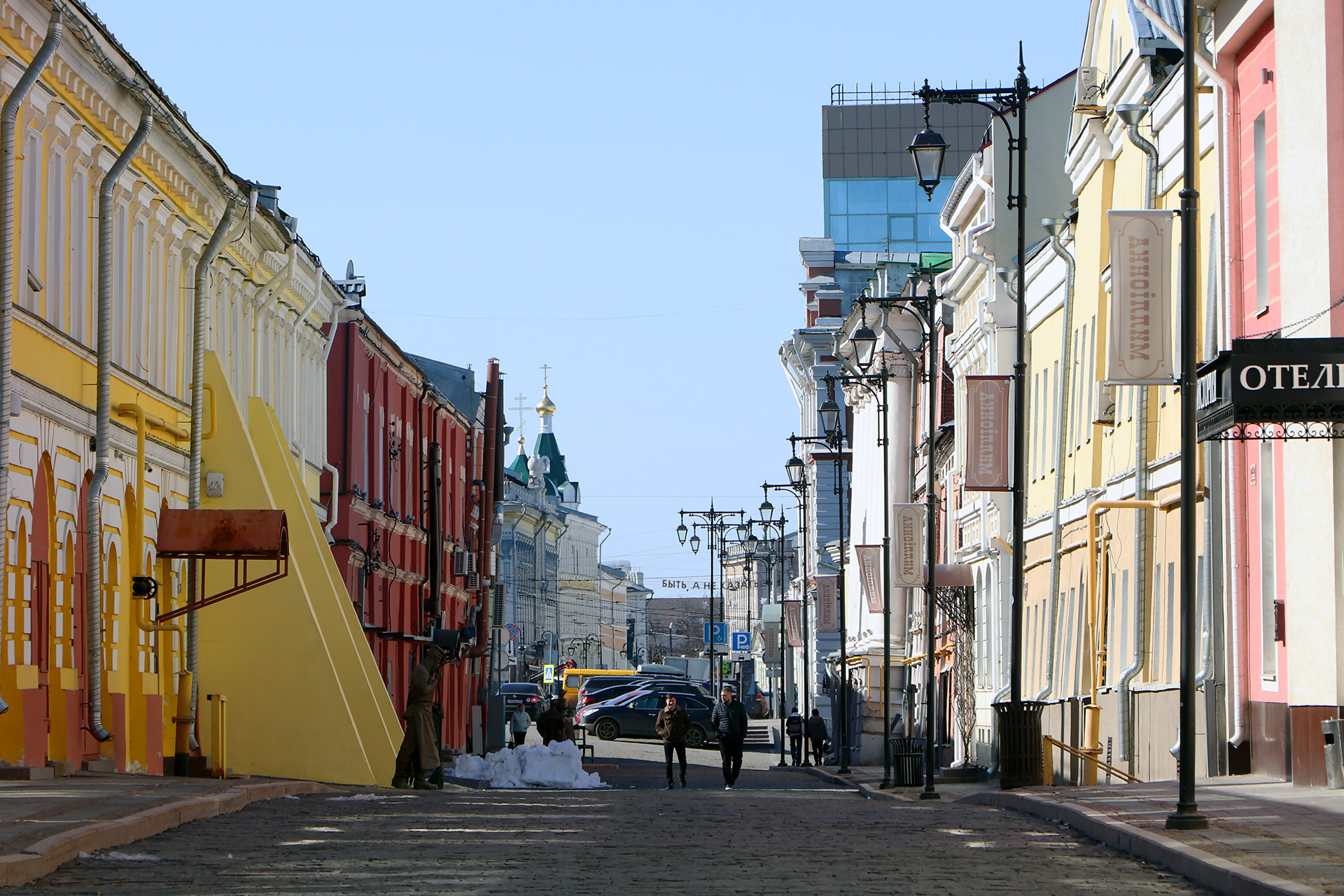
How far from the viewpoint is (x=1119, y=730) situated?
85.0ft

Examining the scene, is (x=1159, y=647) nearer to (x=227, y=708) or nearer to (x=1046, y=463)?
(x=1046, y=463)

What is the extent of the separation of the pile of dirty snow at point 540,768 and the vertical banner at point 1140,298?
38.4 feet

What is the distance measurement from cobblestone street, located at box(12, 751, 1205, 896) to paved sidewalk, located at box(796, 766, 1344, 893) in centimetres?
21

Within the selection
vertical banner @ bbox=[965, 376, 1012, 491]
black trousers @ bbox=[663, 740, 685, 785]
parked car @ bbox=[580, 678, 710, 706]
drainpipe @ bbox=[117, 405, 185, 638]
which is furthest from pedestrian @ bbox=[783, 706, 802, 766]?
drainpipe @ bbox=[117, 405, 185, 638]

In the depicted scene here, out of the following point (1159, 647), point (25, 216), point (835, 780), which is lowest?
point (835, 780)

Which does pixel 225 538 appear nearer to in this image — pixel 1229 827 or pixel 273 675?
pixel 273 675

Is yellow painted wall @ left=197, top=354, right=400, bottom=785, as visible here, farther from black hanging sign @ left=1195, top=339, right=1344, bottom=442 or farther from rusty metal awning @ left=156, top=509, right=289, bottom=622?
black hanging sign @ left=1195, top=339, right=1344, bottom=442

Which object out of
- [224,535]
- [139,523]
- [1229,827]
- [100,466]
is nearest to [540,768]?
[224,535]

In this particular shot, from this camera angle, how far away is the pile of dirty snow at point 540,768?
98.9 ft

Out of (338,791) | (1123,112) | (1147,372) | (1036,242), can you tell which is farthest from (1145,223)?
(1036,242)

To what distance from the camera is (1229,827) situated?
13.5 metres

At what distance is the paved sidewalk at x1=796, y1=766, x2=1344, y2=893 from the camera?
411 inches

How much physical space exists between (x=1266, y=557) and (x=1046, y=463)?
13.8m

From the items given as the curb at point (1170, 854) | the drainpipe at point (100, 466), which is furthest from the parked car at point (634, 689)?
the curb at point (1170, 854)
